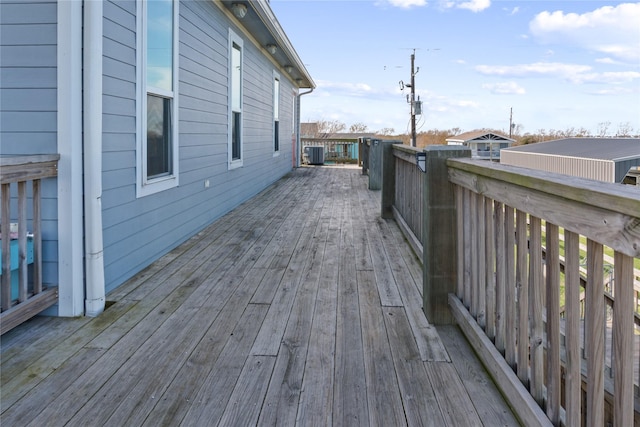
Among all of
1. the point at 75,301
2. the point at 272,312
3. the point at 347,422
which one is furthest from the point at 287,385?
the point at 75,301

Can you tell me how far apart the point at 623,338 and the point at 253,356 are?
151 cm

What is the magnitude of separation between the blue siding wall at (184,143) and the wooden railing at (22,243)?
41cm

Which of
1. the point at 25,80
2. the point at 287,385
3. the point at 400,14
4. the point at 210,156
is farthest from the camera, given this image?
the point at 400,14

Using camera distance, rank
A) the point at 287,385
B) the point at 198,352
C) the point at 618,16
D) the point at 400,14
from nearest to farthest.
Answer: the point at 287,385, the point at 198,352, the point at 618,16, the point at 400,14

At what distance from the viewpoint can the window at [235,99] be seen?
605 centimetres

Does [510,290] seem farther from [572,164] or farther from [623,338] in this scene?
[572,164]

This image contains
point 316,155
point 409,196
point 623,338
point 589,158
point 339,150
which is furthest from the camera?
point 589,158

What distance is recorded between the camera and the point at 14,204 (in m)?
2.56

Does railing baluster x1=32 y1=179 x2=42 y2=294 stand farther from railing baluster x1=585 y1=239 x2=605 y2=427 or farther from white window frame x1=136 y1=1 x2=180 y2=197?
railing baluster x1=585 y1=239 x2=605 y2=427

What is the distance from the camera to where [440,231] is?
7.89 ft

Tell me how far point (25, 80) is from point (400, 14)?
15.7 m

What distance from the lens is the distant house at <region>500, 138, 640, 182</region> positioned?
16500mm

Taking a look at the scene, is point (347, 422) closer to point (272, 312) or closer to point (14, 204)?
point (272, 312)

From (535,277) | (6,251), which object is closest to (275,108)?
(6,251)
